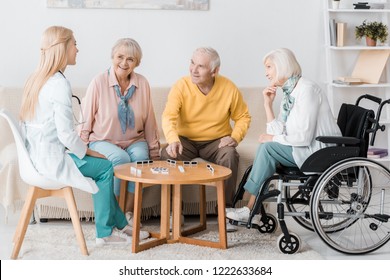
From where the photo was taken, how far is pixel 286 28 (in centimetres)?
511

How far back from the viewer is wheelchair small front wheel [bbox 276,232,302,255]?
11.5ft

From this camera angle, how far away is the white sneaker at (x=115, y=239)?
3.61m

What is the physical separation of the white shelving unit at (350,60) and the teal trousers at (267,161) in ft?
5.10

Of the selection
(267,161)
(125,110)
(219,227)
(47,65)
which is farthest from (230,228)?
(47,65)

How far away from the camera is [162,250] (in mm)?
3531

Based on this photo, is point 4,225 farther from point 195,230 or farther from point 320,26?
point 320,26

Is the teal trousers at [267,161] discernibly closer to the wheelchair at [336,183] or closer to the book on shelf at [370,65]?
the wheelchair at [336,183]

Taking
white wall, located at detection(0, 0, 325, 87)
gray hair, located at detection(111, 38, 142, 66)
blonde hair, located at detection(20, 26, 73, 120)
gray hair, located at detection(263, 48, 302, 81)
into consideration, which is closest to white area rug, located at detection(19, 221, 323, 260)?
blonde hair, located at detection(20, 26, 73, 120)

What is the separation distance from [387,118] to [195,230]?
205 centimetres

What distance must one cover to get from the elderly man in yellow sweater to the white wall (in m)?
0.91

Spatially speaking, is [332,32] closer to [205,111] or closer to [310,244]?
[205,111]

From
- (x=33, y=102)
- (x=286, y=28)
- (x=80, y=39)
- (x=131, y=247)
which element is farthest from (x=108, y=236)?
(x=286, y=28)

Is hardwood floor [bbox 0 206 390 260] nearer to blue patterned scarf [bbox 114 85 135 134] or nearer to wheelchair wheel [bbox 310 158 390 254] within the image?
wheelchair wheel [bbox 310 158 390 254]

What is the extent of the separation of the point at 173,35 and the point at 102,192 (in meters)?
1.80
